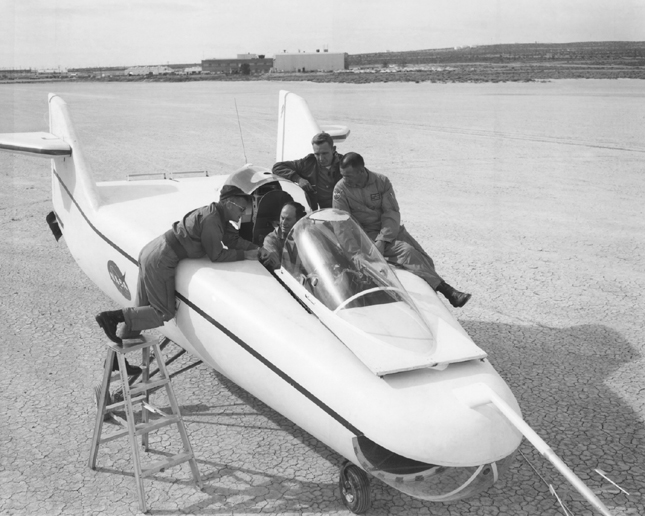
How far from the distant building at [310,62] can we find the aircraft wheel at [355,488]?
137698 mm

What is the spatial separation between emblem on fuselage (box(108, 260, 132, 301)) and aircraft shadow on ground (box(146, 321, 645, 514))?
123 centimetres

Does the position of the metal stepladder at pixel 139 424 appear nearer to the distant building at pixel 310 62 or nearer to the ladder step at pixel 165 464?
the ladder step at pixel 165 464

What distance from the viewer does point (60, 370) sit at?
696 cm

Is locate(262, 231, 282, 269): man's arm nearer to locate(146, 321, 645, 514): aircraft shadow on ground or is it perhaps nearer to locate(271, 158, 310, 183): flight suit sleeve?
locate(146, 321, 645, 514): aircraft shadow on ground

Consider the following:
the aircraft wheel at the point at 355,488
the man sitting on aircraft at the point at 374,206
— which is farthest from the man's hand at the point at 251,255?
the aircraft wheel at the point at 355,488

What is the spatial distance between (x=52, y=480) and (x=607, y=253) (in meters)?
8.54

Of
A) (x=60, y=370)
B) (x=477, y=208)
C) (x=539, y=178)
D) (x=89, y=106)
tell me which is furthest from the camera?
(x=89, y=106)

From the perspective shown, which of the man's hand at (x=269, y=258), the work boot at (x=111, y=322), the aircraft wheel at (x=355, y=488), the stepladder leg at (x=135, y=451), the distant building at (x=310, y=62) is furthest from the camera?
the distant building at (x=310, y=62)

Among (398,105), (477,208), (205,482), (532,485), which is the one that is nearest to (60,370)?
(205,482)

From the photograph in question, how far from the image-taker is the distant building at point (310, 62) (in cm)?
13838

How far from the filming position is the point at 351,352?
4754mm

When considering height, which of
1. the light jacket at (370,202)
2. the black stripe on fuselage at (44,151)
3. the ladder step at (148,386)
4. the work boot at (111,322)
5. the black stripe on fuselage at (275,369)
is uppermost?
the black stripe on fuselage at (44,151)

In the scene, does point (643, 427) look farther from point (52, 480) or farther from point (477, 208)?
point (477, 208)

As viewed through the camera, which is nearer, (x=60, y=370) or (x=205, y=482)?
(x=205, y=482)
